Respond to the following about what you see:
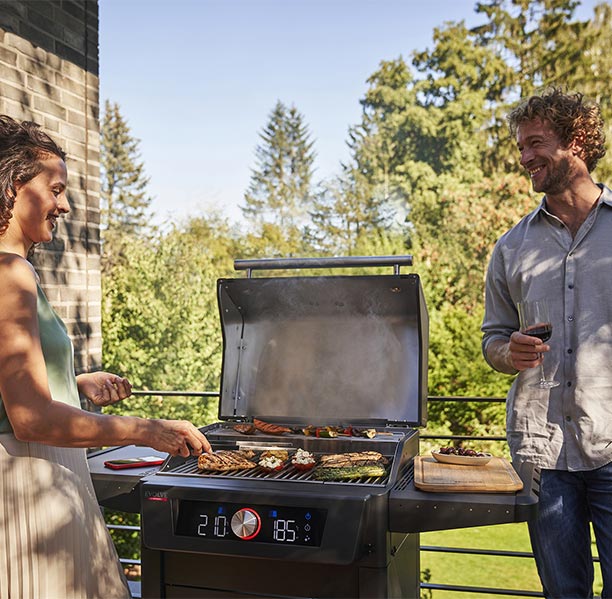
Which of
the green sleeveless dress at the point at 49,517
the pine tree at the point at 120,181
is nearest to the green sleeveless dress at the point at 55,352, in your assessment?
the green sleeveless dress at the point at 49,517

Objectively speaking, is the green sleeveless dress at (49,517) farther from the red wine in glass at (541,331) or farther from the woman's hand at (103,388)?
the red wine in glass at (541,331)

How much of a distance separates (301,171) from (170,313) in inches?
185

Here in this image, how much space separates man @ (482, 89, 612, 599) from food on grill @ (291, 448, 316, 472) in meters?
0.60

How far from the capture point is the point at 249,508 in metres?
1.82

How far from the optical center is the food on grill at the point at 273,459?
2049 mm

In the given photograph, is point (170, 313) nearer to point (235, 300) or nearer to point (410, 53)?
point (410, 53)

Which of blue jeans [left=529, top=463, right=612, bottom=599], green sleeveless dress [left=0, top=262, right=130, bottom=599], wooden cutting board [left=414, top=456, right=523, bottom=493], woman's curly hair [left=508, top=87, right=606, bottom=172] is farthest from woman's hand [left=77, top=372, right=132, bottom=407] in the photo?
woman's curly hair [left=508, top=87, right=606, bottom=172]

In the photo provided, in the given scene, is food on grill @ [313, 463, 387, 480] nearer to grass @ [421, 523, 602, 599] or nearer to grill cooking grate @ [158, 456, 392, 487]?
grill cooking grate @ [158, 456, 392, 487]

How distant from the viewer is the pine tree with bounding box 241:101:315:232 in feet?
44.8

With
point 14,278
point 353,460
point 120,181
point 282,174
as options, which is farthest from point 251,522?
point 120,181

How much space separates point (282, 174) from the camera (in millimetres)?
14625

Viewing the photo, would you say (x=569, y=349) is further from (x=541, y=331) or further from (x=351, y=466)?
(x=351, y=466)

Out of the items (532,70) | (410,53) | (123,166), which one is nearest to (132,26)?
(123,166)

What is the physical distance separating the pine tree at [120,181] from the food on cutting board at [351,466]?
11682 millimetres
